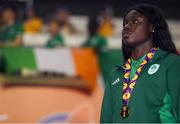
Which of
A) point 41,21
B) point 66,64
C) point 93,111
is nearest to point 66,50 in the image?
point 66,64

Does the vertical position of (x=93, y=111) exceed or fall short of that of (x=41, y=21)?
it falls short

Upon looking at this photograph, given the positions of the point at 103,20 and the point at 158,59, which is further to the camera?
the point at 103,20

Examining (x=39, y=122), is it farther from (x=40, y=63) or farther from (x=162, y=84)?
(x=162, y=84)

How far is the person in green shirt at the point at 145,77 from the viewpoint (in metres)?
3.12

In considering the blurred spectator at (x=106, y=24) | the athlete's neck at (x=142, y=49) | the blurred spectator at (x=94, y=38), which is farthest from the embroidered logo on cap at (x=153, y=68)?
the blurred spectator at (x=106, y=24)

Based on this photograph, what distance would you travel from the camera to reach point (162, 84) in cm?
313

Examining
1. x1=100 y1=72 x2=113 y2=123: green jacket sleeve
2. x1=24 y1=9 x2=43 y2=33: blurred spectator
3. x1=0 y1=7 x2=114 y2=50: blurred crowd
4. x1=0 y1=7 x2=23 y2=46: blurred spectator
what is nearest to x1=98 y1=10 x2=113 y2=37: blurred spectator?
x1=0 y1=7 x2=114 y2=50: blurred crowd

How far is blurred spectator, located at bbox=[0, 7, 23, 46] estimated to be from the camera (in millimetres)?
7445

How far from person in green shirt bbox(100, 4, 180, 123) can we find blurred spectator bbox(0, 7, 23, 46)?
420cm

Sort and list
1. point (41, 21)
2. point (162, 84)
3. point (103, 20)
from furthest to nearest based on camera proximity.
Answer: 1. point (103, 20)
2. point (41, 21)
3. point (162, 84)

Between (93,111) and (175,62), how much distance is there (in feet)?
11.9

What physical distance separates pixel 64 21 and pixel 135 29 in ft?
21.2

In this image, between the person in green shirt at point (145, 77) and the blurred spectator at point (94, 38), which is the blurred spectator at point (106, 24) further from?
the person in green shirt at point (145, 77)

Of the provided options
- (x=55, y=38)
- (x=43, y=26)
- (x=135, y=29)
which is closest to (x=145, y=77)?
(x=135, y=29)
